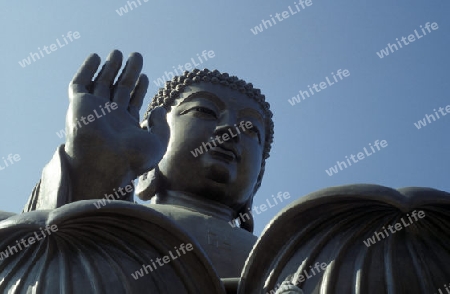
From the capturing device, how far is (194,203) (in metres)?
5.87

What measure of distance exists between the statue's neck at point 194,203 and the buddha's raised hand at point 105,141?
2.27 feet

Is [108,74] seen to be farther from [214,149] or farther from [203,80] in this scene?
[203,80]

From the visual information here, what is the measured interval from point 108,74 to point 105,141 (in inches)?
29.6

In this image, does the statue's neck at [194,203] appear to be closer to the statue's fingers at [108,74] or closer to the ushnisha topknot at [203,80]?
the ushnisha topknot at [203,80]

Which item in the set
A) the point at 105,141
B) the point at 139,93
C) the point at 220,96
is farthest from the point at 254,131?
the point at 105,141

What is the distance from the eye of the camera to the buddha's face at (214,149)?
5.88 m

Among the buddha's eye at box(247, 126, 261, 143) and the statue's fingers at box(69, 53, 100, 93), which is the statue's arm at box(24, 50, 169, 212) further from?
the buddha's eye at box(247, 126, 261, 143)

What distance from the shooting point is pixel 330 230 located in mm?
4016

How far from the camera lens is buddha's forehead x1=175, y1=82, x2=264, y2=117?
6.18 meters

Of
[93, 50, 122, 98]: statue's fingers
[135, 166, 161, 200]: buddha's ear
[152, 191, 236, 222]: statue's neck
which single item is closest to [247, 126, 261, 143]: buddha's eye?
[152, 191, 236, 222]: statue's neck

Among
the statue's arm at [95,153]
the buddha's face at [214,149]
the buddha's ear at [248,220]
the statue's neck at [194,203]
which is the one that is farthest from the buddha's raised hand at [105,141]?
the buddha's ear at [248,220]

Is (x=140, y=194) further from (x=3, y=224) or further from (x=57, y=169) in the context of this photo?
(x=3, y=224)

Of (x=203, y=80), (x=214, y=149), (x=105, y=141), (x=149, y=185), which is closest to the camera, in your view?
(x=105, y=141)

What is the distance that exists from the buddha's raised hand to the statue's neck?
2.27ft
